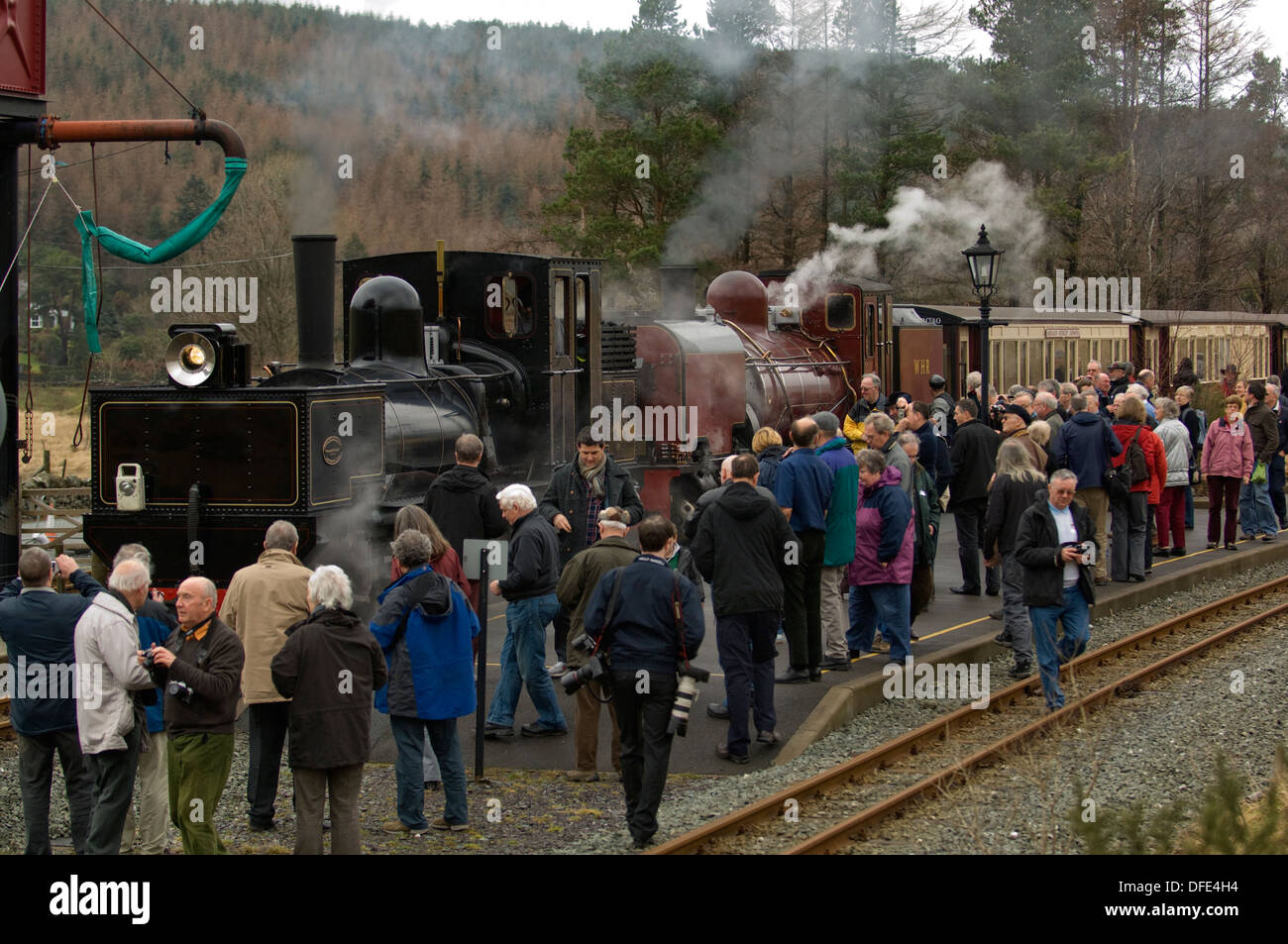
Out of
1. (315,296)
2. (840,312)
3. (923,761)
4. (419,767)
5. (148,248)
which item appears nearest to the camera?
(419,767)

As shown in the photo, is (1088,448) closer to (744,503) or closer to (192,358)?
(744,503)

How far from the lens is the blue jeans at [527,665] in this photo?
8.41 m

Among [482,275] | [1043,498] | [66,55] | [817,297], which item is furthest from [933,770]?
[66,55]

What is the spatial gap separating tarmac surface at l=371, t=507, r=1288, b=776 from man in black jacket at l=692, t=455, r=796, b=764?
33cm

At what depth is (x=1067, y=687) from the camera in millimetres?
9938

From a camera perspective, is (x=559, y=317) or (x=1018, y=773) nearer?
(x=1018, y=773)

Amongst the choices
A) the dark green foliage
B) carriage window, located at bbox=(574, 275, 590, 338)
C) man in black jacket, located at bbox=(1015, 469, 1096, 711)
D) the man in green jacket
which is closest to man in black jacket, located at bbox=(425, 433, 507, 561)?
the man in green jacket

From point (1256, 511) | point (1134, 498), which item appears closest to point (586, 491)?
point (1134, 498)

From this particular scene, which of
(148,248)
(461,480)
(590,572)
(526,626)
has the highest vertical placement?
(148,248)

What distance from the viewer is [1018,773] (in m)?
7.96

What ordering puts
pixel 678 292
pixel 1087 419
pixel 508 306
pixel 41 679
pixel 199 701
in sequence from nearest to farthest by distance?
pixel 199 701, pixel 41 679, pixel 1087 419, pixel 508 306, pixel 678 292

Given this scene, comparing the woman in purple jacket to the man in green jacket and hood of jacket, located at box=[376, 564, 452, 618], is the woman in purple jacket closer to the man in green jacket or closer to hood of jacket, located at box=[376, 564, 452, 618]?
the man in green jacket

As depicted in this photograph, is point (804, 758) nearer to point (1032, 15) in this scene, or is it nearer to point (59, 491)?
point (59, 491)

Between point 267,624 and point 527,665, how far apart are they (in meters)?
1.90
